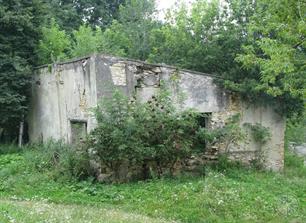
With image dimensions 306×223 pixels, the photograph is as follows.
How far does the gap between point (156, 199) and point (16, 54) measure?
9.05 metres

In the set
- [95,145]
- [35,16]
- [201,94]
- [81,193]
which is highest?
[35,16]

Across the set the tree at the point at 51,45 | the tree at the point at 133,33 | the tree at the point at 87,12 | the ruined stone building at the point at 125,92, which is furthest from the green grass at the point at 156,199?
the tree at the point at 87,12

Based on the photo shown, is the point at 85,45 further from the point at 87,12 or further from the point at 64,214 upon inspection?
the point at 87,12

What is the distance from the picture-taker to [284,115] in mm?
16031

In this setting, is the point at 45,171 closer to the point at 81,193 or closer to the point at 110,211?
the point at 81,193

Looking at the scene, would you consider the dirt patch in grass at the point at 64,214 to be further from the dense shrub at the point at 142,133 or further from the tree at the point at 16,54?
the tree at the point at 16,54

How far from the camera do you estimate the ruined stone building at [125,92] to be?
43.8 feet

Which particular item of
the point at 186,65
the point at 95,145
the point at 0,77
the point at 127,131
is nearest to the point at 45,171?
the point at 95,145

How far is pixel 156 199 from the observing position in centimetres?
1072

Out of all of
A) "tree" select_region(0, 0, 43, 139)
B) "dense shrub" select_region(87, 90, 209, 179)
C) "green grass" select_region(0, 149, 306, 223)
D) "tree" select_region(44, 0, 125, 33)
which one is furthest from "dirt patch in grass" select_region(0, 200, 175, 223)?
"tree" select_region(44, 0, 125, 33)

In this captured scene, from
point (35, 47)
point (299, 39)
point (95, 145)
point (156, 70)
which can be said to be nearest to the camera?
point (299, 39)

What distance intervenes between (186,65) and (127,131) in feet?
15.9

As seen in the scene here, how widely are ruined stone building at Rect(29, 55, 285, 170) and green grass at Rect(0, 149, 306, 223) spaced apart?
7.54ft

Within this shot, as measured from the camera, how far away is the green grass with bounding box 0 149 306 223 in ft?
30.9
